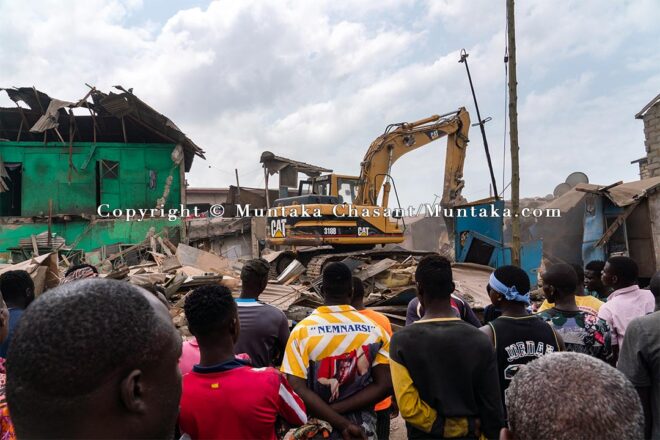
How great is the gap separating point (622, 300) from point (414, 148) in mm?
10331

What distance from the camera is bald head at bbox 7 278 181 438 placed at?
3.00ft

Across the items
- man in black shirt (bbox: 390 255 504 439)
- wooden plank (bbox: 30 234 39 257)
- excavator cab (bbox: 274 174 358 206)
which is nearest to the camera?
man in black shirt (bbox: 390 255 504 439)

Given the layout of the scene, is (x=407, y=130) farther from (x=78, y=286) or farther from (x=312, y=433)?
(x=78, y=286)

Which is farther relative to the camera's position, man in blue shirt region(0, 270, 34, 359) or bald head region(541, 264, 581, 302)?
man in blue shirt region(0, 270, 34, 359)

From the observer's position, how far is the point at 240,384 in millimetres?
1979

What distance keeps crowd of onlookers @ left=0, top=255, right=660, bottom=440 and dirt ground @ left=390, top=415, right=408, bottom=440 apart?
1849mm

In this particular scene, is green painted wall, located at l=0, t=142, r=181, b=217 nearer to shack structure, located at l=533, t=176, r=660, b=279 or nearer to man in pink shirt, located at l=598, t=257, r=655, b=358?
shack structure, located at l=533, t=176, r=660, b=279

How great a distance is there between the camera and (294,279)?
10.9m

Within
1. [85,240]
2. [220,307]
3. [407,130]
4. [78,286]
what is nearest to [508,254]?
[407,130]

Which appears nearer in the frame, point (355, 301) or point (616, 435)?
point (616, 435)

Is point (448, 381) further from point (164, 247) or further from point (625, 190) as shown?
point (164, 247)

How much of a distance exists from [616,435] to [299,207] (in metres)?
10.9

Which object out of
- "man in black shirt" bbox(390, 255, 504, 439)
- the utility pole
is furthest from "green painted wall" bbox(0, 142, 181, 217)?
"man in black shirt" bbox(390, 255, 504, 439)

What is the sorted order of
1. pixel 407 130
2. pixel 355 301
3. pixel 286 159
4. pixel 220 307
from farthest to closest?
pixel 286 159 < pixel 407 130 < pixel 355 301 < pixel 220 307
